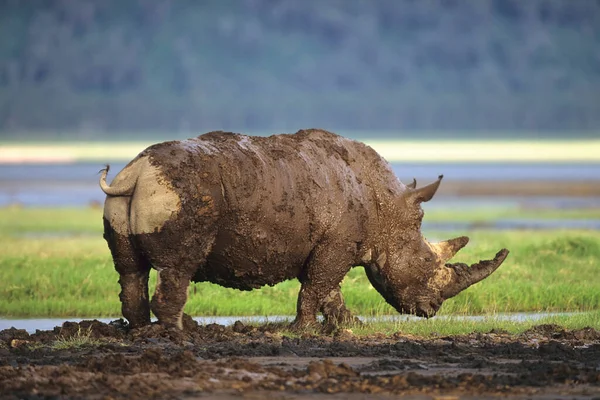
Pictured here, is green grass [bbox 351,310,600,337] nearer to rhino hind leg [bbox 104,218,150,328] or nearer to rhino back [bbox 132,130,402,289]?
rhino back [bbox 132,130,402,289]

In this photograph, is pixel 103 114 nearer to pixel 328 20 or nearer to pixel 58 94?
pixel 58 94

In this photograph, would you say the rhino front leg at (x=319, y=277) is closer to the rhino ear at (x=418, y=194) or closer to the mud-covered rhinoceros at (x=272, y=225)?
the mud-covered rhinoceros at (x=272, y=225)

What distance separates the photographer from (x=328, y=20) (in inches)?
6506

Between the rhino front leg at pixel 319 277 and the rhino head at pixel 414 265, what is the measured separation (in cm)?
52

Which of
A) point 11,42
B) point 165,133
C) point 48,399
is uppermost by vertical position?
point 11,42

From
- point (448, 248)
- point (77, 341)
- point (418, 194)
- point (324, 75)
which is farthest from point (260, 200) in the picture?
point (324, 75)

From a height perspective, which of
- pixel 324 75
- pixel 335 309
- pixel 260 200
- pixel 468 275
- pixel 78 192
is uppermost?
pixel 324 75

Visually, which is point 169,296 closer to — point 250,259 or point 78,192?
point 250,259

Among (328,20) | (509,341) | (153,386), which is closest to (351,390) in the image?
(153,386)

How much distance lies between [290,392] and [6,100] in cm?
14582

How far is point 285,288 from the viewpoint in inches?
763

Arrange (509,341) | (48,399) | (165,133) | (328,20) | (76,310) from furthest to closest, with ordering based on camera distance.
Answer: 1. (328,20)
2. (165,133)
3. (76,310)
4. (509,341)
5. (48,399)

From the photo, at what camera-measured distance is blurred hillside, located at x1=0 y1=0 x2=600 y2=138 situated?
501ft

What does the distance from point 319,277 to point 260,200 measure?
1.25 m
